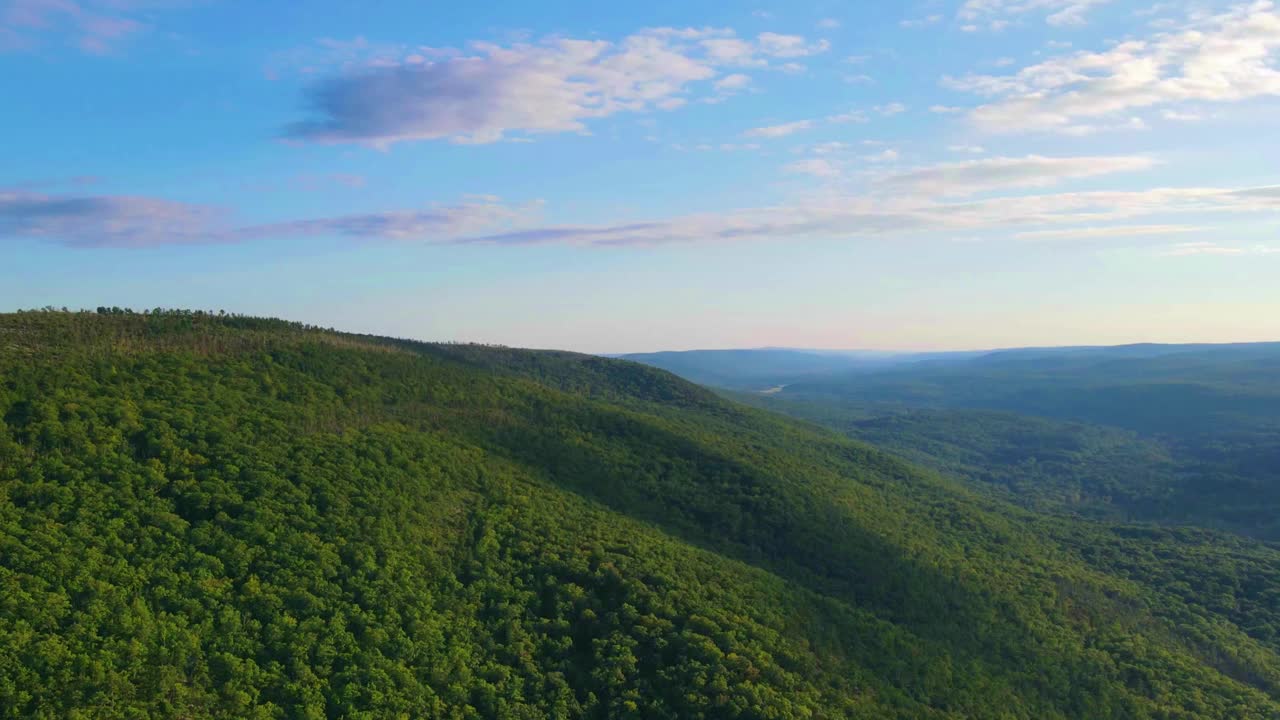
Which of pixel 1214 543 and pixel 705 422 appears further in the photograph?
pixel 705 422

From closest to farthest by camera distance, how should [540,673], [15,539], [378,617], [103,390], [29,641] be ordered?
[29,641] → [15,539] → [378,617] → [540,673] → [103,390]

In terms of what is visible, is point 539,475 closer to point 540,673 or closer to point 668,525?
point 668,525

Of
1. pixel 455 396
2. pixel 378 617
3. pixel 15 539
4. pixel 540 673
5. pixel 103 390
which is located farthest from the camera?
pixel 455 396

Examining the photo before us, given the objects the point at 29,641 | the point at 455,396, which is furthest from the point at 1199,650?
the point at 29,641

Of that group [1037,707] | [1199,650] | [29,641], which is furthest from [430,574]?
[1199,650]

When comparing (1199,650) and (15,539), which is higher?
(15,539)

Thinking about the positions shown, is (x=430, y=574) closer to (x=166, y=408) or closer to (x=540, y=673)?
(x=540, y=673)

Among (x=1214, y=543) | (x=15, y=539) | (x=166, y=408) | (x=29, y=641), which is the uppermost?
(x=166, y=408)
